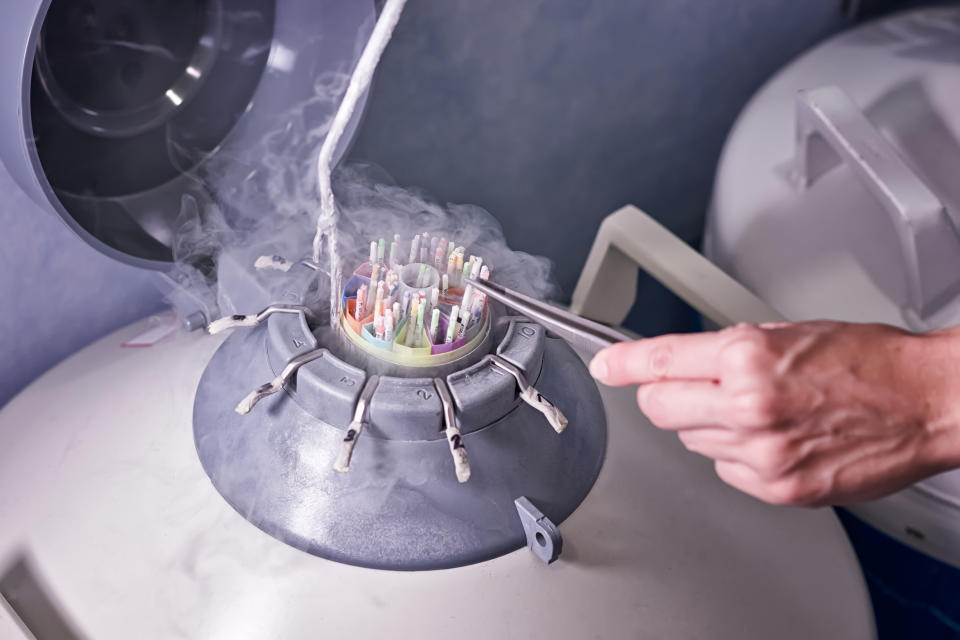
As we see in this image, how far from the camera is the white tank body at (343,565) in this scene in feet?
1.93

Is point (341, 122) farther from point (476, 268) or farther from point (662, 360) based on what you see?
point (662, 360)

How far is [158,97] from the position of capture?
79 centimetres

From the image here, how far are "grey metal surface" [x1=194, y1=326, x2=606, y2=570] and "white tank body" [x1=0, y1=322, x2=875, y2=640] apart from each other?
0.05 ft

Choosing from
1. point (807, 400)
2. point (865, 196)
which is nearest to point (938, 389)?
point (807, 400)

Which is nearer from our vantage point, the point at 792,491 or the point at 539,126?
the point at 792,491

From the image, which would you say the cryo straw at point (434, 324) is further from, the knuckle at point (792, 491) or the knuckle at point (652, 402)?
the knuckle at point (792, 491)

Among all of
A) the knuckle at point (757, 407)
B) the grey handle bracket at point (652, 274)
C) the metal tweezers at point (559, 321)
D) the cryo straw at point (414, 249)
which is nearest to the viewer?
the knuckle at point (757, 407)

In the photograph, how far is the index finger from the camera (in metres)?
0.56

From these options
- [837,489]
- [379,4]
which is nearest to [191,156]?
[379,4]

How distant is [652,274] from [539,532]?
0.50 metres

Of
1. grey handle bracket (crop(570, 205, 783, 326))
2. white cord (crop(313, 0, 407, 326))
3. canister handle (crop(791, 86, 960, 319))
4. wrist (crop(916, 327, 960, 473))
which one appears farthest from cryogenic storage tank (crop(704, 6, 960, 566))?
white cord (crop(313, 0, 407, 326))

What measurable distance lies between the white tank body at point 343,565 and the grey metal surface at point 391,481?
0.02 m

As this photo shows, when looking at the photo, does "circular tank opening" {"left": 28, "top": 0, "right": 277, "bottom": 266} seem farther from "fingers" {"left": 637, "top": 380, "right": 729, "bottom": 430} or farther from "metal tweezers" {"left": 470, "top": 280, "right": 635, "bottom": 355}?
"fingers" {"left": 637, "top": 380, "right": 729, "bottom": 430}

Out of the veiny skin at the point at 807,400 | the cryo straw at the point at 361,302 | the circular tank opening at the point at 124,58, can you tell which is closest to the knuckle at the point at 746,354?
the veiny skin at the point at 807,400
